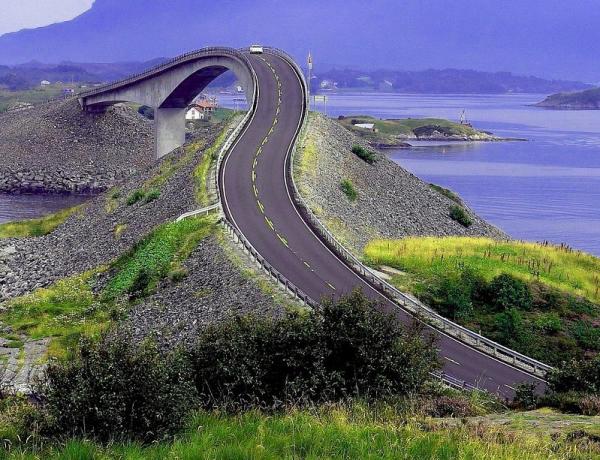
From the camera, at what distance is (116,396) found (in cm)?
Result: 1249

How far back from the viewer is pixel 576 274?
40844mm

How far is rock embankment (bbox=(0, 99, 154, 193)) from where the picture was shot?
10406 centimetres

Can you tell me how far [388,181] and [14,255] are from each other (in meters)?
29.3

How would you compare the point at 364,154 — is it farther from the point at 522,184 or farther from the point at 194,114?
the point at 194,114

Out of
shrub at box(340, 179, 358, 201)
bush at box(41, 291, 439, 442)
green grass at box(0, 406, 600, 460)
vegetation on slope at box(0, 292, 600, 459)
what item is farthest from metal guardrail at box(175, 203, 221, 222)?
green grass at box(0, 406, 600, 460)

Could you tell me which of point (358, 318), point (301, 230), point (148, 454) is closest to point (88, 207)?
point (301, 230)

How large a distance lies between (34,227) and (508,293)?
4556cm

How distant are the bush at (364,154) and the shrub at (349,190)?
9.64 metres

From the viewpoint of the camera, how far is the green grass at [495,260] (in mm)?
38719

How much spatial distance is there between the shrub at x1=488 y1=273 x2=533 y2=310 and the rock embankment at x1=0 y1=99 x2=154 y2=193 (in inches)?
2872

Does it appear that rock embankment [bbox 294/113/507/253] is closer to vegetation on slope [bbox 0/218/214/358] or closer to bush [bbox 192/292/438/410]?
vegetation on slope [bbox 0/218/214/358]

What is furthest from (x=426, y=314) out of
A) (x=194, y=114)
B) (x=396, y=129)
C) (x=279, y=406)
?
(x=396, y=129)

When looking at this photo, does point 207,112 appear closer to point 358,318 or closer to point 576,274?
point 576,274

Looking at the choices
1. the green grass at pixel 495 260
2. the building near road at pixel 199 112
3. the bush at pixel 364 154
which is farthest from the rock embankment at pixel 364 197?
the building near road at pixel 199 112
